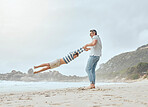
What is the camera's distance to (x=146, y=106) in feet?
7.64

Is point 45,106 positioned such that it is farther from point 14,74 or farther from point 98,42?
point 14,74

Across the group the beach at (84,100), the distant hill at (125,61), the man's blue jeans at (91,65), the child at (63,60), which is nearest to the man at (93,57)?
the man's blue jeans at (91,65)

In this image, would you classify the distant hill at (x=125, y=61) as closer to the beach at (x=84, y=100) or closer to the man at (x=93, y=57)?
the man at (x=93, y=57)

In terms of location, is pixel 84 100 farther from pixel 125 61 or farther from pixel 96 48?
pixel 125 61

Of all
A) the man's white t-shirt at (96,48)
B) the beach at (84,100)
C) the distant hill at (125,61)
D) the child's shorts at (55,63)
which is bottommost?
the beach at (84,100)

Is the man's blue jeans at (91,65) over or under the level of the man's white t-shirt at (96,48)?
under

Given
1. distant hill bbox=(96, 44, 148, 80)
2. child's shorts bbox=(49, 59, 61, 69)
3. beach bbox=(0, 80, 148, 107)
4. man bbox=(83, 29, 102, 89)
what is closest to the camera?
beach bbox=(0, 80, 148, 107)

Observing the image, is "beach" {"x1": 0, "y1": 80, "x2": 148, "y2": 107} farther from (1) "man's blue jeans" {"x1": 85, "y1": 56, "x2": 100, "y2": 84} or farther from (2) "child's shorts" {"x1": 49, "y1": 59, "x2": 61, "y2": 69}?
(1) "man's blue jeans" {"x1": 85, "y1": 56, "x2": 100, "y2": 84}

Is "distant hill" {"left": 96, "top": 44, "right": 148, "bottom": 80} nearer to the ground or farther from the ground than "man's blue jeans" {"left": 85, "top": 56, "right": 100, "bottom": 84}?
farther from the ground

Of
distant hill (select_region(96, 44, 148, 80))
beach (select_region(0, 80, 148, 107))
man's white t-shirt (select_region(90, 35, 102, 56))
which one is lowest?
beach (select_region(0, 80, 148, 107))

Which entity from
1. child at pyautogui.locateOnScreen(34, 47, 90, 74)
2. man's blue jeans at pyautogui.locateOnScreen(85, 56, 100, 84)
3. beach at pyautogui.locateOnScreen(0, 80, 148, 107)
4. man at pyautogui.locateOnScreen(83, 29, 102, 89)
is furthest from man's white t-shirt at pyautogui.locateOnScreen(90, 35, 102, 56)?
beach at pyautogui.locateOnScreen(0, 80, 148, 107)

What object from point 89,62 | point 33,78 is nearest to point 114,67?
point 33,78

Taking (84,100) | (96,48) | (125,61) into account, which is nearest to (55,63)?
(96,48)

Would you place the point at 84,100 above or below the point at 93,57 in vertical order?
below
